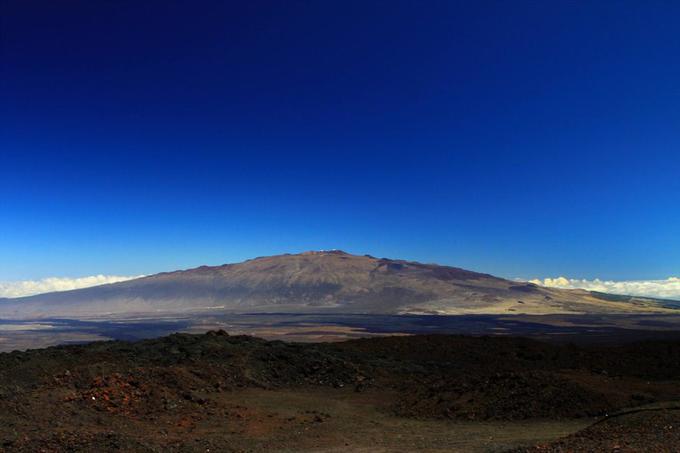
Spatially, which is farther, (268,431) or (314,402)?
(314,402)

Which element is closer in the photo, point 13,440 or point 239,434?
point 13,440

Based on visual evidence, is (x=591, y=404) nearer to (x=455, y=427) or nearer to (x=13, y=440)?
(x=455, y=427)

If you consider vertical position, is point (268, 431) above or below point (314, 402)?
above

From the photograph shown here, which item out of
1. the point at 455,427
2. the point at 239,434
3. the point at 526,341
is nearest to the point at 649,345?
the point at 526,341

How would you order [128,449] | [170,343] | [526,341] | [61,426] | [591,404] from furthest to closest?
[526,341], [170,343], [591,404], [61,426], [128,449]

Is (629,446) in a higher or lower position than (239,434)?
higher

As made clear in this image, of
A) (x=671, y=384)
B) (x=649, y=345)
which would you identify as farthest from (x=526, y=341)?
(x=671, y=384)

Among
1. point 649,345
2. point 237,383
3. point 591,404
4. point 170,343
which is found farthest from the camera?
point 649,345
